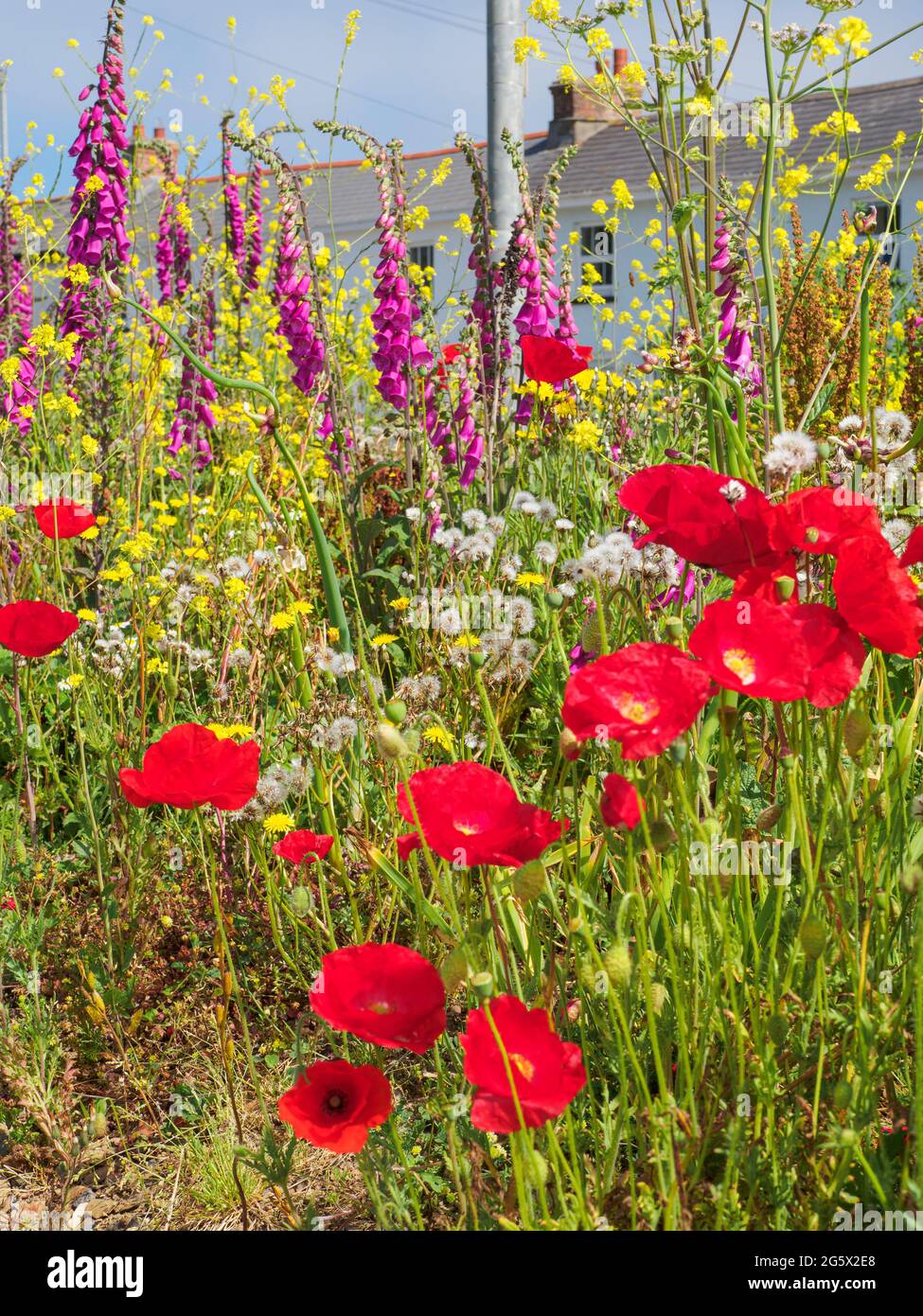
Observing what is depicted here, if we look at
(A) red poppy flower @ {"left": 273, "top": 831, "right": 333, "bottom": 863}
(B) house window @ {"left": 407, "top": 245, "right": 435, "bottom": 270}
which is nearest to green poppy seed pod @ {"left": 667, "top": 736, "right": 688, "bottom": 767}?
(A) red poppy flower @ {"left": 273, "top": 831, "right": 333, "bottom": 863}

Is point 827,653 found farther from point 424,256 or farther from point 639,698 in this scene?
point 424,256

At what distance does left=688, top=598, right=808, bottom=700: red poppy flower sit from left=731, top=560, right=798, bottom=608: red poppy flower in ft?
0.37

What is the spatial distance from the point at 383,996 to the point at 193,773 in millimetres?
391

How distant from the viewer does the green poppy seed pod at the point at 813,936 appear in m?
1.25

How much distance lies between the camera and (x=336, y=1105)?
1.21 m

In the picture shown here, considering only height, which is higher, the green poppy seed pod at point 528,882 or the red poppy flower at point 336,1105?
the green poppy seed pod at point 528,882

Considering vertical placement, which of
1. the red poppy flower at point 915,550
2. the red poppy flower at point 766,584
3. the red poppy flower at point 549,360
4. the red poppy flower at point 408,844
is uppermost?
the red poppy flower at point 549,360

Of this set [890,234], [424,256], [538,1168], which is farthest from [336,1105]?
[424,256]

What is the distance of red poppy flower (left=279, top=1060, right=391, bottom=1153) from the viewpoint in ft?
3.78

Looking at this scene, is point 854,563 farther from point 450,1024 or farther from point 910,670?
point 910,670

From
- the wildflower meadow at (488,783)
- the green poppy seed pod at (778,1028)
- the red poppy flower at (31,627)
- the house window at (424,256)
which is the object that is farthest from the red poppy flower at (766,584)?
the house window at (424,256)

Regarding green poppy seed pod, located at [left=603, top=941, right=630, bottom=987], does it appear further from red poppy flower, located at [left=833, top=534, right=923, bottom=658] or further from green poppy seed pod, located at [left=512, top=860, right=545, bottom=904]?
red poppy flower, located at [left=833, top=534, right=923, bottom=658]

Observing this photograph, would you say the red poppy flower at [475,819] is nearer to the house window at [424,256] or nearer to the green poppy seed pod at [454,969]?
the green poppy seed pod at [454,969]

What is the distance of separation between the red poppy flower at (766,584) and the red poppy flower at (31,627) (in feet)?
3.63
